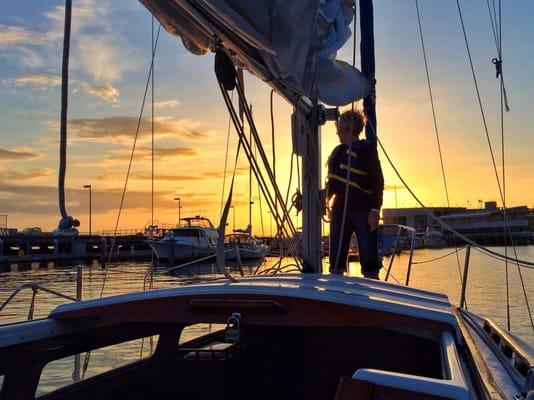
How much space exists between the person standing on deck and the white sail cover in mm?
511

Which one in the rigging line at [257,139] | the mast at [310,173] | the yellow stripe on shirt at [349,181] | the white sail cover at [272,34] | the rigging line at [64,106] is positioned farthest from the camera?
the mast at [310,173]

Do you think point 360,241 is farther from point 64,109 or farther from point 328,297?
point 64,109

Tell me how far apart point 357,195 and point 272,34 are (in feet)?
6.94

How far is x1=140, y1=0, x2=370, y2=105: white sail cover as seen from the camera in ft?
12.0

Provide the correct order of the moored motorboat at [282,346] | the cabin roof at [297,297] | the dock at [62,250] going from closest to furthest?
the moored motorboat at [282,346] → the cabin roof at [297,297] → the dock at [62,250]

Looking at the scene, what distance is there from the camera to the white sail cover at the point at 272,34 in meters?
3.66

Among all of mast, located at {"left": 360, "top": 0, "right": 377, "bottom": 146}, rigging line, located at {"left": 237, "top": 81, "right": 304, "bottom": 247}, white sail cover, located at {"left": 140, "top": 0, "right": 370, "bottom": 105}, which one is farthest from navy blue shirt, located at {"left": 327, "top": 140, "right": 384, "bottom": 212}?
mast, located at {"left": 360, "top": 0, "right": 377, "bottom": 146}

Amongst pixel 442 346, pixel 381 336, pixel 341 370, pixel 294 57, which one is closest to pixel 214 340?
pixel 341 370

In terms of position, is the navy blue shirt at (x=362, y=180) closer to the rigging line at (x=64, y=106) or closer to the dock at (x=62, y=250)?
the rigging line at (x=64, y=106)

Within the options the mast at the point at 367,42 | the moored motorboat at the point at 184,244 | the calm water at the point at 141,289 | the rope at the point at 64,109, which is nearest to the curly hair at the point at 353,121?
the mast at the point at 367,42

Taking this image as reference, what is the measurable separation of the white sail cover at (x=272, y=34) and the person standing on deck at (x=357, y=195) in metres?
0.51

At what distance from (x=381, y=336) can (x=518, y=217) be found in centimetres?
10900

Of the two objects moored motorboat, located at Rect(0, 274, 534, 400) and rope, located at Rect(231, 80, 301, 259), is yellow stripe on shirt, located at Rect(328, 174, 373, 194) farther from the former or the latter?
moored motorboat, located at Rect(0, 274, 534, 400)

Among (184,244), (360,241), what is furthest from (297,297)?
(184,244)
